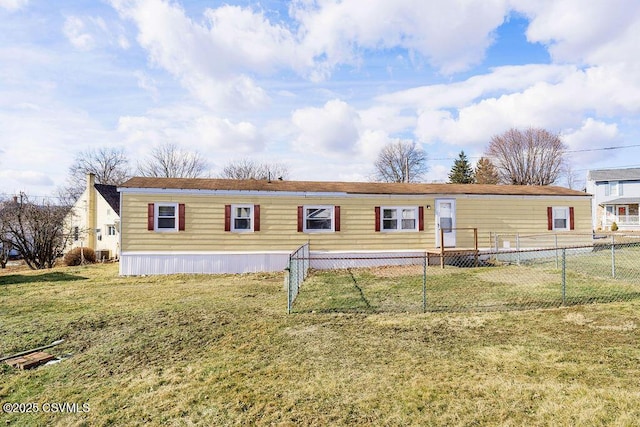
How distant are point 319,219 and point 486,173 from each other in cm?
3434

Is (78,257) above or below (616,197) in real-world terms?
below

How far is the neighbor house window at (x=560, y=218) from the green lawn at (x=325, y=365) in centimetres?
904

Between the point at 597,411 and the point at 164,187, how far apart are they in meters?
13.0

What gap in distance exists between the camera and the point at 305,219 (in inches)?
543

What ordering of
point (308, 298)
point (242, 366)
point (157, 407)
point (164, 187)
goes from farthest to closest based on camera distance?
point (164, 187) < point (308, 298) < point (242, 366) < point (157, 407)

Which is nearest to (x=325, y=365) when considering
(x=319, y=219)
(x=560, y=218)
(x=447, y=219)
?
(x=319, y=219)

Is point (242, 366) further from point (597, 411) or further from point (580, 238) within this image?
point (580, 238)

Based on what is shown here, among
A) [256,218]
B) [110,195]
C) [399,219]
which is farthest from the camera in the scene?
[110,195]

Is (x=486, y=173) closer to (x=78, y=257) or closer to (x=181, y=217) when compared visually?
(x=181, y=217)

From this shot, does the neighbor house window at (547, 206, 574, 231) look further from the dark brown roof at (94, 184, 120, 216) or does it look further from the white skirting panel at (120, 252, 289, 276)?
the dark brown roof at (94, 184, 120, 216)

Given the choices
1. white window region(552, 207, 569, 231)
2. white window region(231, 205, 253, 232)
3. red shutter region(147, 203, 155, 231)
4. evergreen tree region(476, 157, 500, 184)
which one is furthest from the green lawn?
evergreen tree region(476, 157, 500, 184)

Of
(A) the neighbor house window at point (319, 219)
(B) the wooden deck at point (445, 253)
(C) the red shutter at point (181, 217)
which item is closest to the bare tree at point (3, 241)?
(C) the red shutter at point (181, 217)

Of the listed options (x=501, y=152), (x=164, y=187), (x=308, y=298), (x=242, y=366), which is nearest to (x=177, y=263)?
(x=164, y=187)

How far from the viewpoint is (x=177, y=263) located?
42.7 feet
